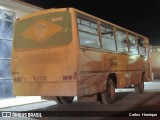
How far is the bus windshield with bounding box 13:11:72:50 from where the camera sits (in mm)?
10336

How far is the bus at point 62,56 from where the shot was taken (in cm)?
1002

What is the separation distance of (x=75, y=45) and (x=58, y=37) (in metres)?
0.79

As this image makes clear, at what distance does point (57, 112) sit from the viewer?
11031 millimetres

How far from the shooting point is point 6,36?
13719mm

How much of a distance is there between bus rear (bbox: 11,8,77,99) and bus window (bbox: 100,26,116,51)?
7.76ft

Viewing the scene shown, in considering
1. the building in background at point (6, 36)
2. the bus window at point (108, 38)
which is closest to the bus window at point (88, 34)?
the bus window at point (108, 38)

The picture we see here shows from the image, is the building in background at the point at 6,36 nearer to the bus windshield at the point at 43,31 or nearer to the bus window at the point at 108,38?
the bus windshield at the point at 43,31

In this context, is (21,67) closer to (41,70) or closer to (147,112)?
(41,70)

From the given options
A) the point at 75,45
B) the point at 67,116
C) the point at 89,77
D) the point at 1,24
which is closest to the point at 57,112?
the point at 67,116

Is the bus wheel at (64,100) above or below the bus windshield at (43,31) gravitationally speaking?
below

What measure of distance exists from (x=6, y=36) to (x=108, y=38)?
4.51 m

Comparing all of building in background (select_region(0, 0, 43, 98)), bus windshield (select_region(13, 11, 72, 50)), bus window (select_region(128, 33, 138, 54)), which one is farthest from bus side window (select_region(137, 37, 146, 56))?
bus windshield (select_region(13, 11, 72, 50))

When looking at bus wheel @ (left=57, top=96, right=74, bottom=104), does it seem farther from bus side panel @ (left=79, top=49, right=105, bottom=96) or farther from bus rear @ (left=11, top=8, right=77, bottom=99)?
bus rear @ (left=11, top=8, right=77, bottom=99)

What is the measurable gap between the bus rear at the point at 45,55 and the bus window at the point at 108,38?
2.37 meters
